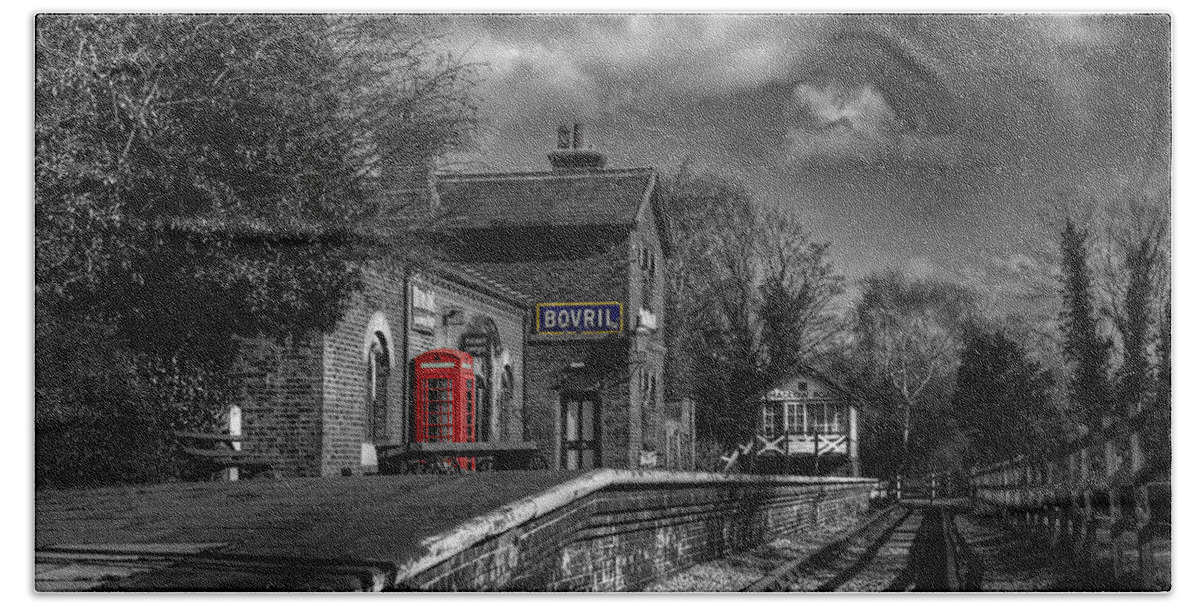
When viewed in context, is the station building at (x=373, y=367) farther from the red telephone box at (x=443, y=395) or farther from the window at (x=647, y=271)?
the window at (x=647, y=271)

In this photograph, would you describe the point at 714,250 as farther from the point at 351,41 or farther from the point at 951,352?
the point at 351,41

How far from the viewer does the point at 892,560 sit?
8.66 meters


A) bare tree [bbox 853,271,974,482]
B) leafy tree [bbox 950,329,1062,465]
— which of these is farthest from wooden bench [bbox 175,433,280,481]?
leafy tree [bbox 950,329,1062,465]

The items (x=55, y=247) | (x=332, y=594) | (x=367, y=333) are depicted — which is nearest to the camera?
(x=332, y=594)

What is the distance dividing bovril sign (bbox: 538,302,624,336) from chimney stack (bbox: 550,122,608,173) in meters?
1.00

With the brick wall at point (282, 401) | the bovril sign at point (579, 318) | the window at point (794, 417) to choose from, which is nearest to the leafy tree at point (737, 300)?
the window at point (794, 417)

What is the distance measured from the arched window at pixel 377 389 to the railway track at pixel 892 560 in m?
2.74

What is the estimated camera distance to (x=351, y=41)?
28.8 feet

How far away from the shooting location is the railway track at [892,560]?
8.27 metres

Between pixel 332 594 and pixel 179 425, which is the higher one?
pixel 179 425

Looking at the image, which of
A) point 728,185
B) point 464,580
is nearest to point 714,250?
point 728,185

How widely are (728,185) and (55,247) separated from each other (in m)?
4.41

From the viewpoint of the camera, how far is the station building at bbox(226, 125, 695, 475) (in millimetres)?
8703

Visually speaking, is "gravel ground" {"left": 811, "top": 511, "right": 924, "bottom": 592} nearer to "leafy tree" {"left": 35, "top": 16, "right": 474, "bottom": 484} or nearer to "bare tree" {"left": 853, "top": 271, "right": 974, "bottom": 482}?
"bare tree" {"left": 853, "top": 271, "right": 974, "bottom": 482}
